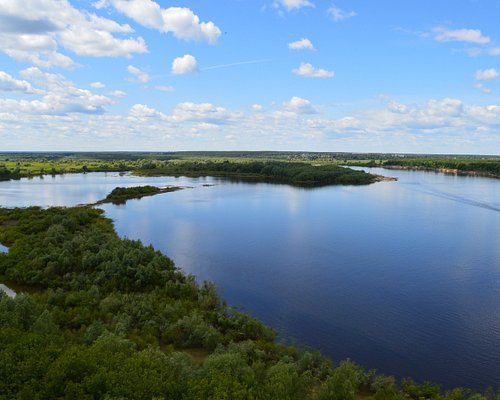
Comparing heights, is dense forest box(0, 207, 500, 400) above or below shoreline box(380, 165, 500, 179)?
below

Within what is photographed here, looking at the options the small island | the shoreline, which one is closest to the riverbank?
the small island

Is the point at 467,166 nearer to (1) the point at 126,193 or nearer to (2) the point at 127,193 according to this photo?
(2) the point at 127,193

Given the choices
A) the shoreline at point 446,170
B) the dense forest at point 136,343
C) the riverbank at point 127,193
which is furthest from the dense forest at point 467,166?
the dense forest at point 136,343

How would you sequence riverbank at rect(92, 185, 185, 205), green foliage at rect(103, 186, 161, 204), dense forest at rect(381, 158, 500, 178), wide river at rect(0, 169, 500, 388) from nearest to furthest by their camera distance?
wide river at rect(0, 169, 500, 388), riverbank at rect(92, 185, 185, 205), green foliage at rect(103, 186, 161, 204), dense forest at rect(381, 158, 500, 178)

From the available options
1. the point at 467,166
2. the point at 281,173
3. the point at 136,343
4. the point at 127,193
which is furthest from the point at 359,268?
the point at 467,166

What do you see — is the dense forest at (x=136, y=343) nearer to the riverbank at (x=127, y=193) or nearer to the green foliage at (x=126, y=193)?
the riverbank at (x=127, y=193)

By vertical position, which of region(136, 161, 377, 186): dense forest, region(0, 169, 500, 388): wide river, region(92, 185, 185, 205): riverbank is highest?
region(136, 161, 377, 186): dense forest

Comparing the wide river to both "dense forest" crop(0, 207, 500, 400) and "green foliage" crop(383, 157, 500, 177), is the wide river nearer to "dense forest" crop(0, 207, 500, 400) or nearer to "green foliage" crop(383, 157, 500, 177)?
"dense forest" crop(0, 207, 500, 400)
